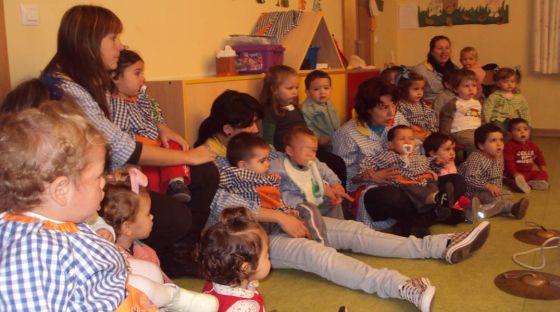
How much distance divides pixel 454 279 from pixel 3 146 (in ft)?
5.95

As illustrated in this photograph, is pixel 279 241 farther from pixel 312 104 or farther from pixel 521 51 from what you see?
pixel 521 51

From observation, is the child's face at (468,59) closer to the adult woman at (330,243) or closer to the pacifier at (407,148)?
the pacifier at (407,148)

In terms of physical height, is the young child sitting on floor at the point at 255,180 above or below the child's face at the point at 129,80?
below

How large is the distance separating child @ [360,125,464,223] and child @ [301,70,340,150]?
37 centimetres

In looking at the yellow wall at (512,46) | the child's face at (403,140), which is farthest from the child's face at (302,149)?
the yellow wall at (512,46)

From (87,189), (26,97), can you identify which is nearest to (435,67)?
(26,97)

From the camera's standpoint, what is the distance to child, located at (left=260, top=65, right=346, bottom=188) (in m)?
3.12

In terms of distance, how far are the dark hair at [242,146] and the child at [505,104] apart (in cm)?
250

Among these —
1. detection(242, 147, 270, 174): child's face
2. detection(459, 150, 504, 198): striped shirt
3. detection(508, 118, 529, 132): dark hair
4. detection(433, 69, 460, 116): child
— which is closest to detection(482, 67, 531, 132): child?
detection(508, 118, 529, 132): dark hair

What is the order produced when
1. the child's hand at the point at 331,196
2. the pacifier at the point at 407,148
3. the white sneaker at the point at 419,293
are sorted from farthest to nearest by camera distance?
the pacifier at the point at 407,148
the child's hand at the point at 331,196
the white sneaker at the point at 419,293

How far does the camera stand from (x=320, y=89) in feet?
11.1

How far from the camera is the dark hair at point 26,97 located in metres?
1.75

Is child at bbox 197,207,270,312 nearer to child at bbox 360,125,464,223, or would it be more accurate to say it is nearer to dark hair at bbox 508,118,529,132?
child at bbox 360,125,464,223

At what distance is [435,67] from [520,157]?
105 centimetres
